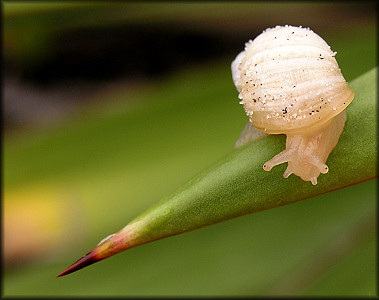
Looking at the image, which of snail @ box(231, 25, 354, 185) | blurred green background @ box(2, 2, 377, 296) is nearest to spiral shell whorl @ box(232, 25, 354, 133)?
snail @ box(231, 25, 354, 185)

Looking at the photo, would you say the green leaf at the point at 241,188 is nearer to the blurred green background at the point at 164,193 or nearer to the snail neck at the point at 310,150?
the snail neck at the point at 310,150

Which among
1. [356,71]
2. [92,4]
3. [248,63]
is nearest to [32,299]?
[92,4]

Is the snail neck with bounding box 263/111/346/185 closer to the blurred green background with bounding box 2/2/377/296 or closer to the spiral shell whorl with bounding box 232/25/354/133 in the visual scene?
the spiral shell whorl with bounding box 232/25/354/133

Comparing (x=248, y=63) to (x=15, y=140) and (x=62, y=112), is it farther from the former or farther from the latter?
(x=62, y=112)

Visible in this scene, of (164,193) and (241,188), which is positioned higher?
(164,193)

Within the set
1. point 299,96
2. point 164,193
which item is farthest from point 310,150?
point 164,193

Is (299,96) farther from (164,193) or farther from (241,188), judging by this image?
(164,193)

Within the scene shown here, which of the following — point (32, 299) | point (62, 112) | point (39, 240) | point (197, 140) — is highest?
point (62, 112)
